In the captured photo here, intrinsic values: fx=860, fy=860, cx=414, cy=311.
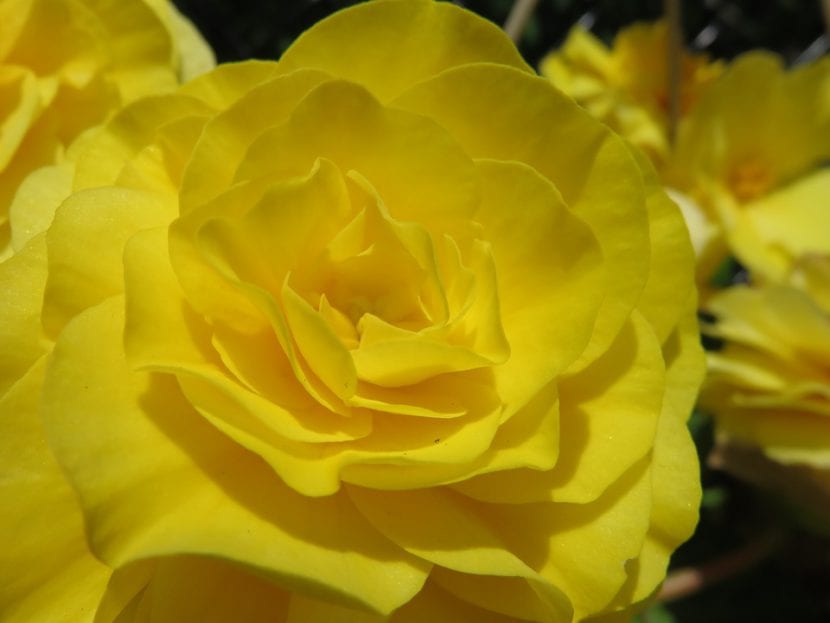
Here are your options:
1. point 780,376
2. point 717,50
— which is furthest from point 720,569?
point 717,50

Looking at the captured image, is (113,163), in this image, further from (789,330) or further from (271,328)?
(789,330)

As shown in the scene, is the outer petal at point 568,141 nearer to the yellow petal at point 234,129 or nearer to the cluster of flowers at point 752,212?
the yellow petal at point 234,129

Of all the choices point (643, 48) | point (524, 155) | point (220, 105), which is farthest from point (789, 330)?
point (643, 48)

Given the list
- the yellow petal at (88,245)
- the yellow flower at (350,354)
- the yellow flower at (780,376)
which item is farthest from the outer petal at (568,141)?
the yellow flower at (780,376)

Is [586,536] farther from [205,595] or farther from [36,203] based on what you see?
[36,203]

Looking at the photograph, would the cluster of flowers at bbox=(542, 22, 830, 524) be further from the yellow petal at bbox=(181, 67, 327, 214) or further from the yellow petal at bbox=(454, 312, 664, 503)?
the yellow petal at bbox=(181, 67, 327, 214)

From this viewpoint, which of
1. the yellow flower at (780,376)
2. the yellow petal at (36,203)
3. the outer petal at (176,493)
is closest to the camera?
the outer petal at (176,493)

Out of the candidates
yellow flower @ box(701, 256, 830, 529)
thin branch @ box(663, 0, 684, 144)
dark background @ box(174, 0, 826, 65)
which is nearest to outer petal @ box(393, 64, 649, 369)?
yellow flower @ box(701, 256, 830, 529)
